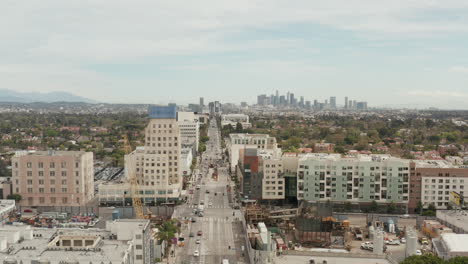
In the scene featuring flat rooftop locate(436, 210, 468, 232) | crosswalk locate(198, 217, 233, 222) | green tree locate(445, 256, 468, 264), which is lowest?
crosswalk locate(198, 217, 233, 222)

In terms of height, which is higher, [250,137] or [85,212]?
[250,137]

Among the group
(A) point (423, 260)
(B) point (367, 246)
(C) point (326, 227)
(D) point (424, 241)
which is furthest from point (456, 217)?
(A) point (423, 260)

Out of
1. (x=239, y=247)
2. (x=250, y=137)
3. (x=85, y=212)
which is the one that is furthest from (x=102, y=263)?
(x=250, y=137)

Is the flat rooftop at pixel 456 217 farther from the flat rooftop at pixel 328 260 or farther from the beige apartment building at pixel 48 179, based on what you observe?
the beige apartment building at pixel 48 179

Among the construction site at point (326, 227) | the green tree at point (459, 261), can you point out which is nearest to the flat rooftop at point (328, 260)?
the green tree at point (459, 261)

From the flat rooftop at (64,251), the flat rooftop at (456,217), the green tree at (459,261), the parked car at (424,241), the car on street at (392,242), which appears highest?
the flat rooftop at (64,251)

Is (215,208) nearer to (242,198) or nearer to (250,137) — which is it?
(242,198)

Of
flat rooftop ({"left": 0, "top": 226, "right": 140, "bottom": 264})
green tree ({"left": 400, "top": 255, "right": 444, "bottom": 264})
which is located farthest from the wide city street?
green tree ({"left": 400, "top": 255, "right": 444, "bottom": 264})

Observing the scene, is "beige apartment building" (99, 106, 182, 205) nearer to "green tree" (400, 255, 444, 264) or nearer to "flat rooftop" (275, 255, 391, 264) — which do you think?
"flat rooftop" (275, 255, 391, 264)
